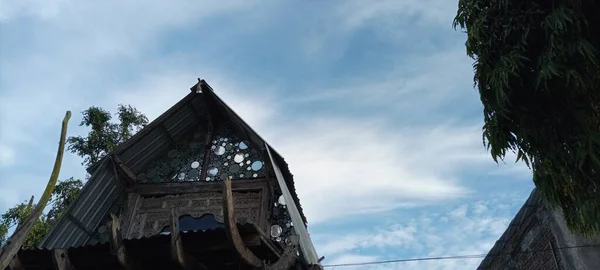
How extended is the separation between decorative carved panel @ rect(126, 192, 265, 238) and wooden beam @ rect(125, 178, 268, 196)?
0.31 ft

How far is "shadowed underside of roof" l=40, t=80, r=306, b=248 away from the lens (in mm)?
8180

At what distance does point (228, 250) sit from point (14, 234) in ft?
8.44

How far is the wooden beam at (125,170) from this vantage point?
8.62 m

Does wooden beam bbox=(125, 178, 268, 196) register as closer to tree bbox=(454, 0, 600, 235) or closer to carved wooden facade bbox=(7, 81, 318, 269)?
carved wooden facade bbox=(7, 81, 318, 269)

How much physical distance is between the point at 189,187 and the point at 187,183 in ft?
0.30

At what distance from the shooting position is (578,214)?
6.18 metres

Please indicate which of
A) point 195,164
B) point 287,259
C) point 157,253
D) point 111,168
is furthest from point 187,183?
point 287,259

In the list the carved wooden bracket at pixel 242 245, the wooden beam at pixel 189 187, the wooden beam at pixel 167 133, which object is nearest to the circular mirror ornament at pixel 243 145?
the wooden beam at pixel 189 187

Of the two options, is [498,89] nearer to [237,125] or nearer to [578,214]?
[578,214]

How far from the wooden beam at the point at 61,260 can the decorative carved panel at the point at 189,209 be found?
1.82 meters

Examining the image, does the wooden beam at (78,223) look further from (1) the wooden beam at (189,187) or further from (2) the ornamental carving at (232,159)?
(2) the ornamental carving at (232,159)

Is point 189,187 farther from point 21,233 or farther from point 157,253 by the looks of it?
point 21,233

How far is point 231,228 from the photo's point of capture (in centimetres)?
532

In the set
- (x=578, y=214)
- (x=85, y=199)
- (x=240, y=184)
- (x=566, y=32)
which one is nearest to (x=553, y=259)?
(x=578, y=214)
